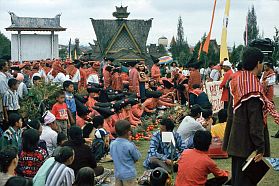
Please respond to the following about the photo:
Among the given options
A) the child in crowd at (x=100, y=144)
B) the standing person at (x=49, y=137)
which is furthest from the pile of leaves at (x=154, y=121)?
the standing person at (x=49, y=137)

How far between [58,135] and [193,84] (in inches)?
303

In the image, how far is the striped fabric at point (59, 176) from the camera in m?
5.73

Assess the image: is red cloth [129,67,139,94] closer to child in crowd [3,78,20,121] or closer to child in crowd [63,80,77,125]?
child in crowd [63,80,77,125]

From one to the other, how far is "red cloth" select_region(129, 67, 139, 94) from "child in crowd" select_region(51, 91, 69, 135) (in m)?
5.69

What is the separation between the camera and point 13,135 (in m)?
7.69

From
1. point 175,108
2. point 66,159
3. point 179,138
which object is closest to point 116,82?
point 175,108

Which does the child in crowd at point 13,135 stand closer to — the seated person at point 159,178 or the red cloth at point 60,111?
the red cloth at point 60,111

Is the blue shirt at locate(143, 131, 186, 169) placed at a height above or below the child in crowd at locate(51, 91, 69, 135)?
below

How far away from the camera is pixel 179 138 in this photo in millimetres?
8188

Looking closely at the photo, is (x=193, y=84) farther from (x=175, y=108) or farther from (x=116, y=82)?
(x=116, y=82)

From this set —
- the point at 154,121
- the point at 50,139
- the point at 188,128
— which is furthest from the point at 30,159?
the point at 154,121

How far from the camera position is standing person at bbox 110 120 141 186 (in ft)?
21.4

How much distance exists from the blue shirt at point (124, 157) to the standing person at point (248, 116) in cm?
139

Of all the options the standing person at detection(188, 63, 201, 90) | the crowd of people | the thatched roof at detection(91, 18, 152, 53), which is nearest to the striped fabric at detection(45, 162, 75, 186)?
the crowd of people
